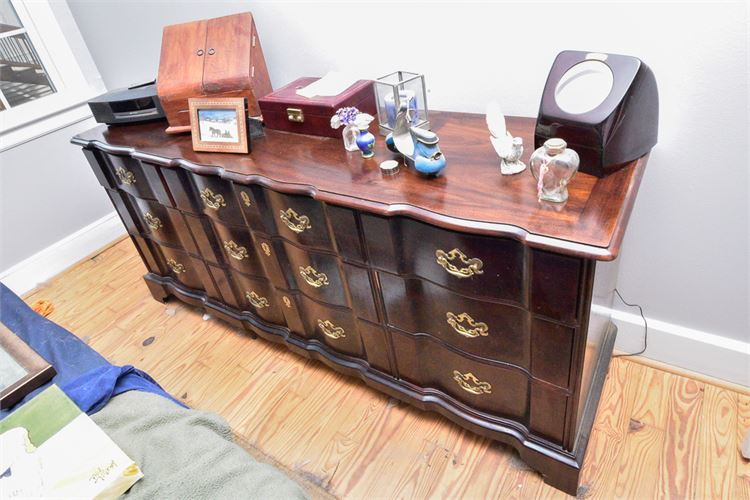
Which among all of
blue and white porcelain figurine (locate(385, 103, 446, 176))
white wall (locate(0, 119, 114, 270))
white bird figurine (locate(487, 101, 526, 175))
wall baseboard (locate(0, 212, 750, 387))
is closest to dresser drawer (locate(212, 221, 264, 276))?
blue and white porcelain figurine (locate(385, 103, 446, 176))

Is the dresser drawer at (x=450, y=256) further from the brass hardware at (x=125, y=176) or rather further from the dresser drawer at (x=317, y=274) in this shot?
the brass hardware at (x=125, y=176)

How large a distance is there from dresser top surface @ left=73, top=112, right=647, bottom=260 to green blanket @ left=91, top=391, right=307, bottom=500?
545mm

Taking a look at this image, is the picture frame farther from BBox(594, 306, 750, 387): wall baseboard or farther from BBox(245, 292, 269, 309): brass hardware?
BBox(594, 306, 750, 387): wall baseboard

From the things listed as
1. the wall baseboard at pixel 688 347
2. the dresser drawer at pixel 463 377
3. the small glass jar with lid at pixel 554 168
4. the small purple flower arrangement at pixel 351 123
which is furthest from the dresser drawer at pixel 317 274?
the wall baseboard at pixel 688 347

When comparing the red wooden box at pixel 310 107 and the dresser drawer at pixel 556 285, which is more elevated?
the red wooden box at pixel 310 107

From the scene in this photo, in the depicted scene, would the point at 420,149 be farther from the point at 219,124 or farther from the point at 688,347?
the point at 688,347

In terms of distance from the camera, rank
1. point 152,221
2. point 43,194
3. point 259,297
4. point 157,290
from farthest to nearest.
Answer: point 43,194 → point 157,290 → point 152,221 → point 259,297

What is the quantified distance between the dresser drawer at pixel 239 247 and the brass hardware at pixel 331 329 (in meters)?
0.27

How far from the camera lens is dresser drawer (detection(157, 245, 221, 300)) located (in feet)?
5.82

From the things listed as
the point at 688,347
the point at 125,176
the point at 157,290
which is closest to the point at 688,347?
the point at 688,347

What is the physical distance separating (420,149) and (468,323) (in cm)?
41

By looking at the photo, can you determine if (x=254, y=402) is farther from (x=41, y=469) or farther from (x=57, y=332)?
(x=41, y=469)

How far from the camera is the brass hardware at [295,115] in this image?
1.37 metres

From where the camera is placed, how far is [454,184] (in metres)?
1.04
